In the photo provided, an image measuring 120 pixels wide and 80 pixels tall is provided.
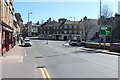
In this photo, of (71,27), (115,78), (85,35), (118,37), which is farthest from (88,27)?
(115,78)

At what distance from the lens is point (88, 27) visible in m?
A: 63.1

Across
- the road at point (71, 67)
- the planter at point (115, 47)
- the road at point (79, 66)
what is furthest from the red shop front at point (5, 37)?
the planter at point (115, 47)

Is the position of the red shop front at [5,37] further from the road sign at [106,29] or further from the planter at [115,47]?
the planter at [115,47]

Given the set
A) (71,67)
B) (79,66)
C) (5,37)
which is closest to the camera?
(71,67)

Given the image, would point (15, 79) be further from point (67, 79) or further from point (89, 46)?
point (89, 46)

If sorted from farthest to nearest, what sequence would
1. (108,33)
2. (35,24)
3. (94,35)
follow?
(35,24)
(94,35)
(108,33)

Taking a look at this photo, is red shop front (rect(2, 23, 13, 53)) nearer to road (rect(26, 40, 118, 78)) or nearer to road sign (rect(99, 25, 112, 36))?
road (rect(26, 40, 118, 78))

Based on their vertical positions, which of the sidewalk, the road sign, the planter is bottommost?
the sidewalk

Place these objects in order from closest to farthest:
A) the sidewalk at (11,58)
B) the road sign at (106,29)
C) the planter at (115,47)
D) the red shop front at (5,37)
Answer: the sidewalk at (11,58) → the red shop front at (5,37) → the planter at (115,47) → the road sign at (106,29)

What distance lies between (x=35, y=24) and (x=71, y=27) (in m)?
54.0

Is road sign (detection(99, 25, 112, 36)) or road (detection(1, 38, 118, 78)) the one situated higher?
road sign (detection(99, 25, 112, 36))

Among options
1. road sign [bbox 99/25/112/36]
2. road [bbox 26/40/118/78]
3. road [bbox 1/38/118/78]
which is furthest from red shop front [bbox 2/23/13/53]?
road sign [bbox 99/25/112/36]

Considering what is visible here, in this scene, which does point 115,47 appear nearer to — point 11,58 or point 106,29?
point 106,29

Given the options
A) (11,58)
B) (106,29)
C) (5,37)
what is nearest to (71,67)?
(11,58)
